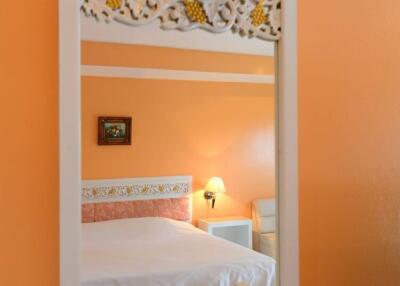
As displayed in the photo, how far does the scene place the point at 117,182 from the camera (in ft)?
3.51

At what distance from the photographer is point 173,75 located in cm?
112

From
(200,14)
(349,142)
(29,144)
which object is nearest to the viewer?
(29,144)

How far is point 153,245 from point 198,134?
0.32 metres

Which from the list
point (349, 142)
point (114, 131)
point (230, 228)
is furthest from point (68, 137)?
point (349, 142)

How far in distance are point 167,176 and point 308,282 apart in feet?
1.55

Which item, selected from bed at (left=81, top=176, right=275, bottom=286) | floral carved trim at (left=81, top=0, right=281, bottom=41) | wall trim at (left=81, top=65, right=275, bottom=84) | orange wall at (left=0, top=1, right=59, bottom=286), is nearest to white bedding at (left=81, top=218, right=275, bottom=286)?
bed at (left=81, top=176, right=275, bottom=286)

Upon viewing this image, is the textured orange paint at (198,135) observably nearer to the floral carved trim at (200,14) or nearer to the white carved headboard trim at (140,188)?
Result: the white carved headboard trim at (140,188)

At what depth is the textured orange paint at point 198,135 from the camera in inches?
42.2

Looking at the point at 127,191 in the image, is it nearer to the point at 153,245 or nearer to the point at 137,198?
the point at 137,198

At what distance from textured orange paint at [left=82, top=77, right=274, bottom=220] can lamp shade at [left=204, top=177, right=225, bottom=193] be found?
0.05 ft

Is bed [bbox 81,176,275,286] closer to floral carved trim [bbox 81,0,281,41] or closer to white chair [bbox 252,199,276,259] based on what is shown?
white chair [bbox 252,199,276,259]

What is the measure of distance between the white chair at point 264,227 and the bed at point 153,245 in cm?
2

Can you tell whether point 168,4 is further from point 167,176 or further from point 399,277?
point 399,277

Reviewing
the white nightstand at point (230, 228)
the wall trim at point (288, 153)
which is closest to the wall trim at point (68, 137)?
the white nightstand at point (230, 228)
